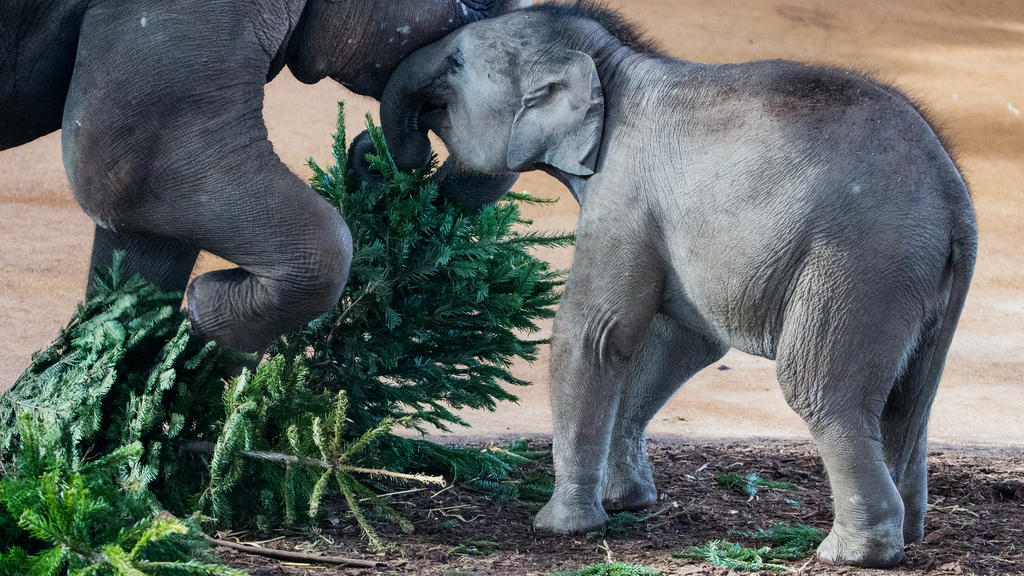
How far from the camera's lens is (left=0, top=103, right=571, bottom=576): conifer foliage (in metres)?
2.43

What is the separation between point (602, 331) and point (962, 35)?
12.1 m

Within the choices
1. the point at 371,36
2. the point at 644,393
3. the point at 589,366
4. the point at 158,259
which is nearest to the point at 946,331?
the point at 589,366

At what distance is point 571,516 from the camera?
3232 millimetres

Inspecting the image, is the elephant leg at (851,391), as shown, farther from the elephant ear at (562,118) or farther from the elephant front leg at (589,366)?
the elephant ear at (562,118)

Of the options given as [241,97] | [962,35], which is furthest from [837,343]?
[962,35]

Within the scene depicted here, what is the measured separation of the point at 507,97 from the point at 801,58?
4210mm

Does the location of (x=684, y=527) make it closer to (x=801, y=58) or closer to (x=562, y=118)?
(x=562, y=118)

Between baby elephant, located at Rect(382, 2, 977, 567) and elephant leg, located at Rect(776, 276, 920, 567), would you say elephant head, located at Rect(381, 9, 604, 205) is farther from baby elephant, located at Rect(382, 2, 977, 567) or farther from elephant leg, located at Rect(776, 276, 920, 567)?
elephant leg, located at Rect(776, 276, 920, 567)

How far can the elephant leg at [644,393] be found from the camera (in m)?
3.55

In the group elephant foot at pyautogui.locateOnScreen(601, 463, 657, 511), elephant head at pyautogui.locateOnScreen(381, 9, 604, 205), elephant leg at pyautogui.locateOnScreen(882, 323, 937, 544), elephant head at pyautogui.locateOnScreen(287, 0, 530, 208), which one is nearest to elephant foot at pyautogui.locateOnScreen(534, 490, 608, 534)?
elephant foot at pyautogui.locateOnScreen(601, 463, 657, 511)

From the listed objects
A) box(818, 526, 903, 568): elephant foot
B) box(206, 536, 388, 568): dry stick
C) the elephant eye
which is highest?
the elephant eye

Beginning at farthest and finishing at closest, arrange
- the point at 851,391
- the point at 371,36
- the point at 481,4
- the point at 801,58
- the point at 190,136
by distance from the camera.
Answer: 1. the point at 801,58
2. the point at 481,4
3. the point at 371,36
4. the point at 190,136
5. the point at 851,391

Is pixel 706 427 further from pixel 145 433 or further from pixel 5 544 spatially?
pixel 5 544

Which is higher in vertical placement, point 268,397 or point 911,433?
point 911,433
